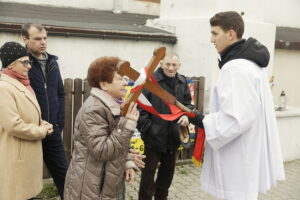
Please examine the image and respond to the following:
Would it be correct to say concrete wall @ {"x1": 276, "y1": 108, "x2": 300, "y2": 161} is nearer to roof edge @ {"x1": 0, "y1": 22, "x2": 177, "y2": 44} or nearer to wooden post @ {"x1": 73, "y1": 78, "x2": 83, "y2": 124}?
roof edge @ {"x1": 0, "y1": 22, "x2": 177, "y2": 44}

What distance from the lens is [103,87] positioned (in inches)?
113

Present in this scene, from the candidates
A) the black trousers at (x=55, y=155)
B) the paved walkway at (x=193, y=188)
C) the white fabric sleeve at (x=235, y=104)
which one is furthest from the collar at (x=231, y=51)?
the paved walkway at (x=193, y=188)

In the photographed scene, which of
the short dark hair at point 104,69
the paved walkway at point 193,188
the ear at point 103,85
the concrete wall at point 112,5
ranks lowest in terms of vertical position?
the paved walkway at point 193,188

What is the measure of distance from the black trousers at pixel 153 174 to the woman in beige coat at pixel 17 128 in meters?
1.25

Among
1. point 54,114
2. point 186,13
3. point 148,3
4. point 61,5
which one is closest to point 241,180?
point 54,114

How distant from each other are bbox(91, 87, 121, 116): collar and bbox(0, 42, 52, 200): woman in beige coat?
0.94 meters

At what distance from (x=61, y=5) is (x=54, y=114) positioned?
733 cm

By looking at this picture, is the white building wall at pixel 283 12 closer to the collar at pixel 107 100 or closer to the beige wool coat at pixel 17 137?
the beige wool coat at pixel 17 137

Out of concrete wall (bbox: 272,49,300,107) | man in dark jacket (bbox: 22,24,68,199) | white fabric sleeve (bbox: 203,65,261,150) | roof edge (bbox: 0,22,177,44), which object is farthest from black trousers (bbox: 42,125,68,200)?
concrete wall (bbox: 272,49,300,107)

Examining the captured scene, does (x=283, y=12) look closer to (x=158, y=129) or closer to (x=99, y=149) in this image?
(x=158, y=129)

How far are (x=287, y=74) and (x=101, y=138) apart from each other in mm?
8371

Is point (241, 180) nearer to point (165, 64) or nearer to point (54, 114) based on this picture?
point (165, 64)

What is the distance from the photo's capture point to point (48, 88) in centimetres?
410

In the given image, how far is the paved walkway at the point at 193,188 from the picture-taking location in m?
5.29
